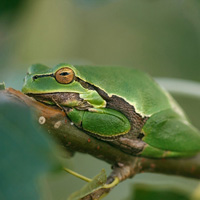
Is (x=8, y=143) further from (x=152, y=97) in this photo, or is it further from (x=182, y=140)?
(x=182, y=140)

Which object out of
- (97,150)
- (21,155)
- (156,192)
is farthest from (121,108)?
(21,155)

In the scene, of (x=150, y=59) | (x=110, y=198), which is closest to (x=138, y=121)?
(x=110, y=198)

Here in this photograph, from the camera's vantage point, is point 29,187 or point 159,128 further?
point 159,128

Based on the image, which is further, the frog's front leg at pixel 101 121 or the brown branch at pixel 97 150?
the frog's front leg at pixel 101 121

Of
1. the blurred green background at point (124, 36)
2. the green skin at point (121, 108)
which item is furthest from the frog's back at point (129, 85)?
the blurred green background at point (124, 36)

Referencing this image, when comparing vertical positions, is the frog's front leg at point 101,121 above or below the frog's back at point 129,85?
below

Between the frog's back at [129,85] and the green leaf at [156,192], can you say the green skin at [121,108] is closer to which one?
the frog's back at [129,85]
